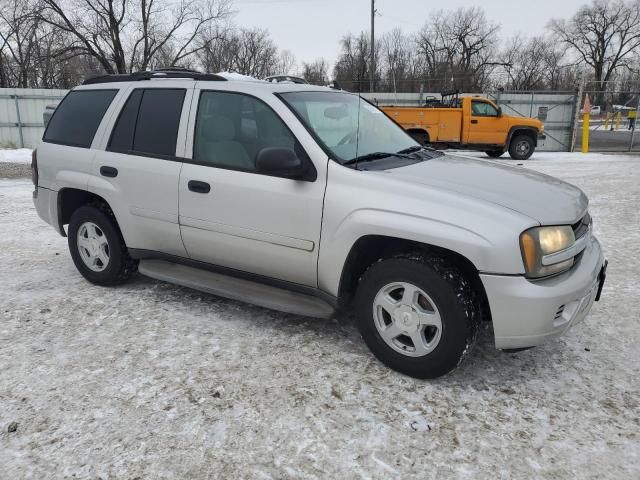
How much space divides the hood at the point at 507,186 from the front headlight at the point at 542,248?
61 millimetres

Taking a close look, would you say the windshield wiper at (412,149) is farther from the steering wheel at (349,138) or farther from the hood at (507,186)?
the steering wheel at (349,138)

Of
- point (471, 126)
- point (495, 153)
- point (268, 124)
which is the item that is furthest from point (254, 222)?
point (495, 153)

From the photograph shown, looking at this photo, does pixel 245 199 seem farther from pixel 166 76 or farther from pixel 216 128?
pixel 166 76

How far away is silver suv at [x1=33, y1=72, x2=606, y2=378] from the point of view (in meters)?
2.71

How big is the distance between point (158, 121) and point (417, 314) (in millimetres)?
2491

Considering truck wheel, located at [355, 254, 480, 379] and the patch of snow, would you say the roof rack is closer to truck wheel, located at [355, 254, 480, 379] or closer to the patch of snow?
truck wheel, located at [355, 254, 480, 379]

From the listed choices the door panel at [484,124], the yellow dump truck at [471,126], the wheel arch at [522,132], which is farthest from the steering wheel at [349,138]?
the wheel arch at [522,132]

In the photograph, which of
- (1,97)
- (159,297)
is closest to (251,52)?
(1,97)

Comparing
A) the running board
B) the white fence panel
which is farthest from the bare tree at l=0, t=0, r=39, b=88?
the running board

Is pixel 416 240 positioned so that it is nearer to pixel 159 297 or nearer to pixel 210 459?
pixel 210 459

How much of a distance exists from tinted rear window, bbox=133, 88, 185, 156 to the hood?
1740mm

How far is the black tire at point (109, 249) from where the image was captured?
4.25 metres

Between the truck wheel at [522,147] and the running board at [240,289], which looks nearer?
the running board at [240,289]

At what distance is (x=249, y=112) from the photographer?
3.53 metres
